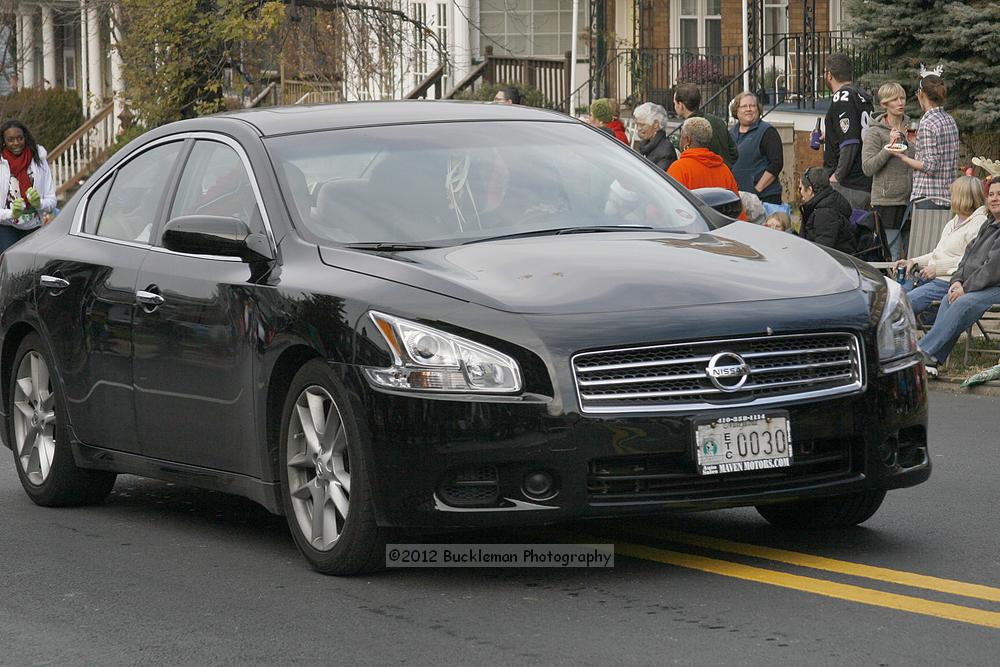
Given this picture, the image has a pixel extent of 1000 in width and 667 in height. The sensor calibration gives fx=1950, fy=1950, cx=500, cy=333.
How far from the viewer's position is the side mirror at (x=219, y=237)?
7141 millimetres

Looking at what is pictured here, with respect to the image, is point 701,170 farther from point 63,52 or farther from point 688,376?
point 63,52

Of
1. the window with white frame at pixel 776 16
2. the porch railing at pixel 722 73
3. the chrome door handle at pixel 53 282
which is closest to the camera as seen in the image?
the chrome door handle at pixel 53 282

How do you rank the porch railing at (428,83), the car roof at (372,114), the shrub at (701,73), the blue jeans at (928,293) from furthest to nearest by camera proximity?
the porch railing at (428,83) → the shrub at (701,73) → the blue jeans at (928,293) → the car roof at (372,114)

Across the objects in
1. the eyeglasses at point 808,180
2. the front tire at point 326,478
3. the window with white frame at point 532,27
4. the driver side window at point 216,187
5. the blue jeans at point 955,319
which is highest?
the window with white frame at point 532,27

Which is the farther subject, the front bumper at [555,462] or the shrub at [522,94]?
the shrub at [522,94]

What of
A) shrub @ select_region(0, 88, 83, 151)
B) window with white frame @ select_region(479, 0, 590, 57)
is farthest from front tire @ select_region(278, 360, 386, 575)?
shrub @ select_region(0, 88, 83, 151)

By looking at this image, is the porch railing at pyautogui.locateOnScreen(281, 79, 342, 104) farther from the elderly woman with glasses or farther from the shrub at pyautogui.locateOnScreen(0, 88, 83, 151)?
the elderly woman with glasses

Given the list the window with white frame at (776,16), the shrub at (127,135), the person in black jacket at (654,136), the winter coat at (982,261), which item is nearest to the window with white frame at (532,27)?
the window with white frame at (776,16)

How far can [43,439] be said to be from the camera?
879cm

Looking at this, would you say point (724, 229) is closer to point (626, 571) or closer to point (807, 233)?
point (626, 571)

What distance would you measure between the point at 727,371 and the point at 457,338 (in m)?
0.87

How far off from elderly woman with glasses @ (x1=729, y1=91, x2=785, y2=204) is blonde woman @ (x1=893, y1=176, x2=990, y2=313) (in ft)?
9.59

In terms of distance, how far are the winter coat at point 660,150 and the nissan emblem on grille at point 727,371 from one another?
9.66 m

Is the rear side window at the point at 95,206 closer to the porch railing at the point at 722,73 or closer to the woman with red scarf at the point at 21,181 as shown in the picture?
the woman with red scarf at the point at 21,181
